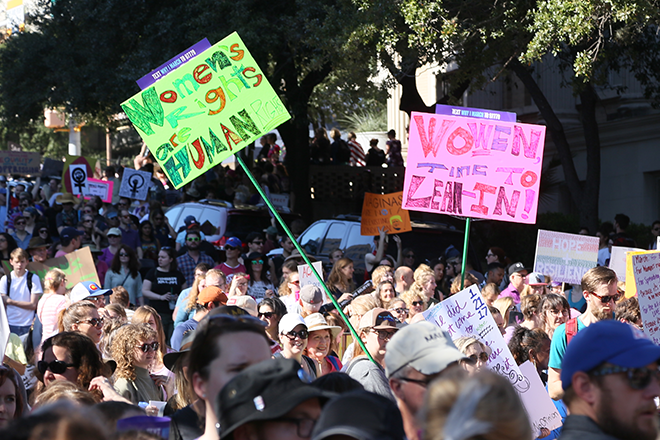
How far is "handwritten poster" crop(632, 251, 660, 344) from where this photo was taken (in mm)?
6379

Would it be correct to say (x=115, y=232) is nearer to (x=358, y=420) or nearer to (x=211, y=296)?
(x=211, y=296)

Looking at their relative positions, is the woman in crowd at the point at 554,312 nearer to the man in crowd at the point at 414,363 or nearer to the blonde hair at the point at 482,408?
the man in crowd at the point at 414,363

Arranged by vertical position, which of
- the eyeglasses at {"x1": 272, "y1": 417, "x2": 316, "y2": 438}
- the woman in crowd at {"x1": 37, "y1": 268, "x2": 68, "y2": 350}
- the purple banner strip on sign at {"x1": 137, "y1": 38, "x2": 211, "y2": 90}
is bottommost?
the woman in crowd at {"x1": 37, "y1": 268, "x2": 68, "y2": 350}

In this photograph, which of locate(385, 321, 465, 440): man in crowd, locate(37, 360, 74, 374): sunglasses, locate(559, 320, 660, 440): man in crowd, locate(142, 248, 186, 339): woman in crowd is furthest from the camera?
locate(142, 248, 186, 339): woman in crowd

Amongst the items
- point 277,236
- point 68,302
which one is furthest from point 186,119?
point 277,236

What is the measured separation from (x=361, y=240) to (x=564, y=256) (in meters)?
4.28

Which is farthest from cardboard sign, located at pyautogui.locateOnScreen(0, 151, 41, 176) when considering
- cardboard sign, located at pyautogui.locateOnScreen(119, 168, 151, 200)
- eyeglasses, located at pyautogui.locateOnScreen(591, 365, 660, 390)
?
eyeglasses, located at pyautogui.locateOnScreen(591, 365, 660, 390)

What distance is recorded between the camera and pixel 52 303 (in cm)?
754

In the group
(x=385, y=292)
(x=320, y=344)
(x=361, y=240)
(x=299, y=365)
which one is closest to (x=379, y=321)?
(x=320, y=344)

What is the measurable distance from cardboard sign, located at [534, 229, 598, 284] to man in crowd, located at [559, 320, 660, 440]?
24.5 ft

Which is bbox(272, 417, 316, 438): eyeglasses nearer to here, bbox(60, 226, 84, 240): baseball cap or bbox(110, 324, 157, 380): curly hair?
bbox(110, 324, 157, 380): curly hair

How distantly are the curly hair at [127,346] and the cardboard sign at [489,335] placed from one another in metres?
1.99

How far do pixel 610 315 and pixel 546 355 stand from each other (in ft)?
1.86

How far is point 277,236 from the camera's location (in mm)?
16047
